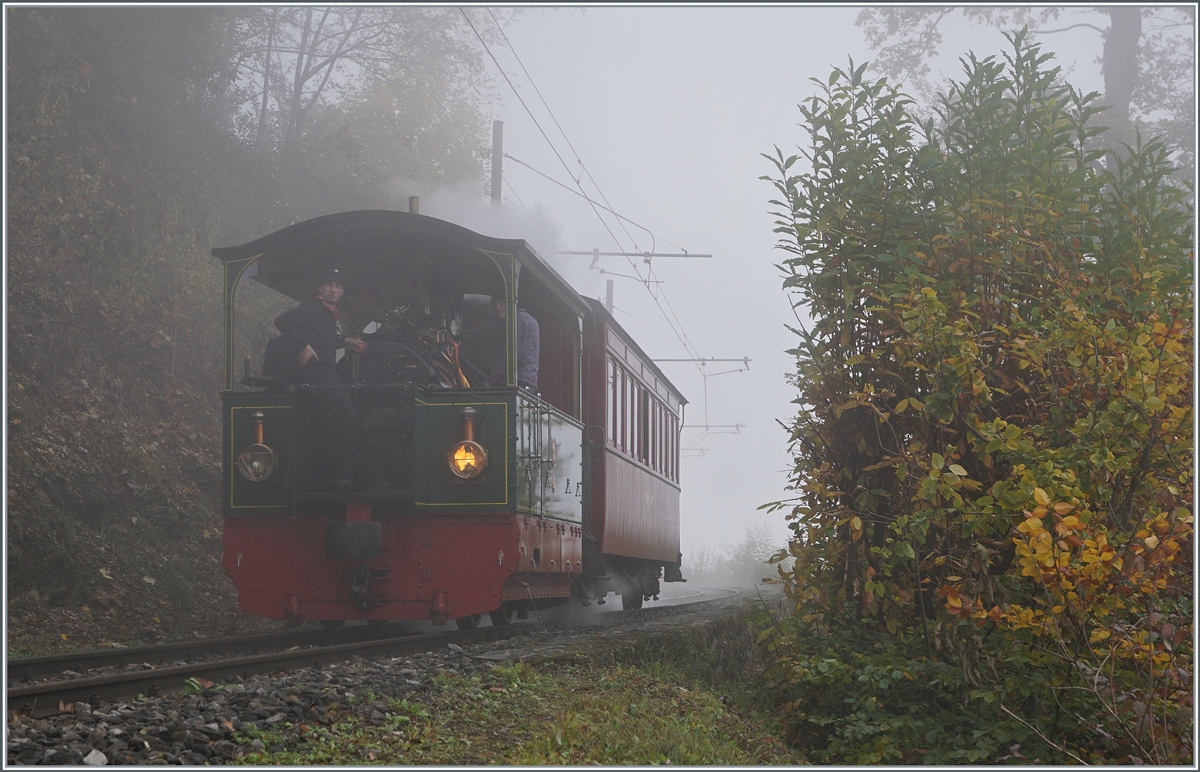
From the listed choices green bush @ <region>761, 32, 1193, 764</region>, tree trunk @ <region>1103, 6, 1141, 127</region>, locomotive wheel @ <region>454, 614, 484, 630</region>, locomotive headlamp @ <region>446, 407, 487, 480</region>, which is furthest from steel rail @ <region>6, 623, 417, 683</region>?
tree trunk @ <region>1103, 6, 1141, 127</region>

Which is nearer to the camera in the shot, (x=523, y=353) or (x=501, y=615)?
(x=523, y=353)

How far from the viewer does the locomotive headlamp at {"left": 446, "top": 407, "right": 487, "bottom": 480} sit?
327 inches

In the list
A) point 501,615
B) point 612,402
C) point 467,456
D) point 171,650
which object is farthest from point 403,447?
point 612,402

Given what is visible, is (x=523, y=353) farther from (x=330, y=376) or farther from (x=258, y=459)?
(x=258, y=459)

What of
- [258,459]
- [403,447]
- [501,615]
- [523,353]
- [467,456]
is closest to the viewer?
[467,456]

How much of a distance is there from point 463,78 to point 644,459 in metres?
16.3

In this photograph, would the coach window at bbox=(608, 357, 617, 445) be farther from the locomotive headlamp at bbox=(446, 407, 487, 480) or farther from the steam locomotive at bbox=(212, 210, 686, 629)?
the locomotive headlamp at bbox=(446, 407, 487, 480)

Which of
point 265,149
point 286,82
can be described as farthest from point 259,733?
point 286,82

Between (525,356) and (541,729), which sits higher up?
(525,356)

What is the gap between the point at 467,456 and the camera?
8.31 metres

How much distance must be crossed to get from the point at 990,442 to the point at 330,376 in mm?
5144

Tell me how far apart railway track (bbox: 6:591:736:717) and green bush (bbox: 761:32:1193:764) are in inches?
111

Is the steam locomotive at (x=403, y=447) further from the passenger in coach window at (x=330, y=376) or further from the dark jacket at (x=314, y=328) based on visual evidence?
the dark jacket at (x=314, y=328)

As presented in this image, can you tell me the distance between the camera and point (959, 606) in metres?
4.93
